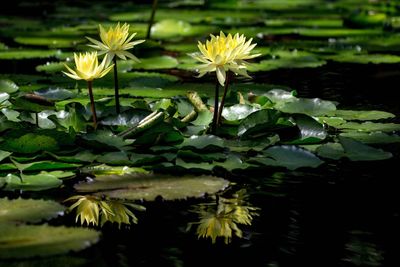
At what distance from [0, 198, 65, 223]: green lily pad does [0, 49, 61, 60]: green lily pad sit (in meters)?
2.06

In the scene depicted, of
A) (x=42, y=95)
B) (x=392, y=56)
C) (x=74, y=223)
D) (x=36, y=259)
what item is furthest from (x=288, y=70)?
(x=36, y=259)

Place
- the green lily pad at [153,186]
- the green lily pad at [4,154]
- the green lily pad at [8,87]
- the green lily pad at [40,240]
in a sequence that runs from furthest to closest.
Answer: the green lily pad at [8,87], the green lily pad at [4,154], the green lily pad at [153,186], the green lily pad at [40,240]

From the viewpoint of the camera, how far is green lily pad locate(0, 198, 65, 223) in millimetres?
1607

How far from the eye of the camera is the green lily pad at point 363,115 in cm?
249

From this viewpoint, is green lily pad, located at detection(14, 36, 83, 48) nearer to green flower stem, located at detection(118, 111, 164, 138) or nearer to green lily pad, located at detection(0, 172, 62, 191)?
green flower stem, located at detection(118, 111, 164, 138)

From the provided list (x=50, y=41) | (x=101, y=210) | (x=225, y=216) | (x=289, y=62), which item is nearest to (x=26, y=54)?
(x=50, y=41)

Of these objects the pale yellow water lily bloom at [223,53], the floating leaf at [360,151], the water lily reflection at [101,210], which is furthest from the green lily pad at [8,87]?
the floating leaf at [360,151]

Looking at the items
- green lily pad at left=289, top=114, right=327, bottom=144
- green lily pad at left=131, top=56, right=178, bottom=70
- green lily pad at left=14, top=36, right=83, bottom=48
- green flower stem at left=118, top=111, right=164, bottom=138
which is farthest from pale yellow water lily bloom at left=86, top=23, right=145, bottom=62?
green lily pad at left=14, top=36, right=83, bottom=48

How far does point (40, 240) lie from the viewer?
4.87 feet

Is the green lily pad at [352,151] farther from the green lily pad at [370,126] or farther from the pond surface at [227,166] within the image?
the green lily pad at [370,126]

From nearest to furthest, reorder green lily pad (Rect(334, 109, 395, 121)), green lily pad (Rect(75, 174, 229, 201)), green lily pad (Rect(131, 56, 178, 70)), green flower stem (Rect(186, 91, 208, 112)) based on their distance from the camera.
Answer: green lily pad (Rect(75, 174, 229, 201)), green flower stem (Rect(186, 91, 208, 112)), green lily pad (Rect(334, 109, 395, 121)), green lily pad (Rect(131, 56, 178, 70))

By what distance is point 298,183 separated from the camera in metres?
1.95

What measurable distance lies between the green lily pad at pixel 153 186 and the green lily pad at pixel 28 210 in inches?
5.8

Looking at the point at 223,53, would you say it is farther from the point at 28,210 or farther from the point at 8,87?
the point at 8,87
